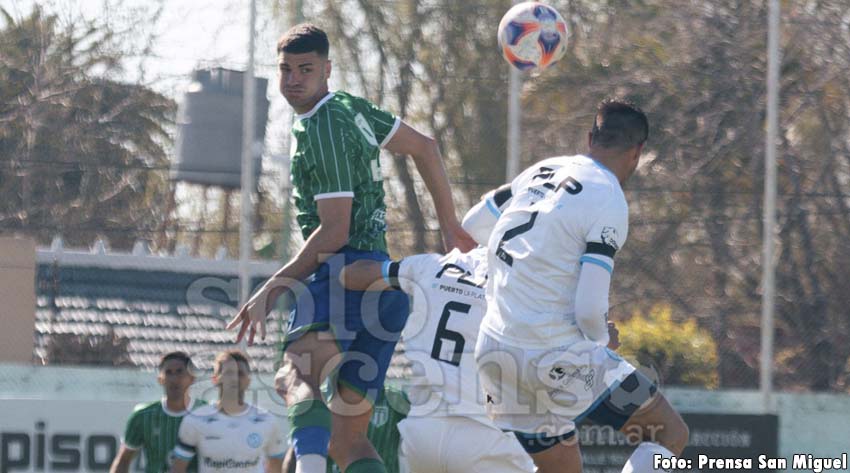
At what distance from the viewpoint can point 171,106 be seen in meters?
10.4

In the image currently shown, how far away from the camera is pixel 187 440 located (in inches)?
321

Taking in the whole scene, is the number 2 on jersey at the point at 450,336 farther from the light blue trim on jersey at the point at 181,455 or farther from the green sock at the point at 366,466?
the light blue trim on jersey at the point at 181,455

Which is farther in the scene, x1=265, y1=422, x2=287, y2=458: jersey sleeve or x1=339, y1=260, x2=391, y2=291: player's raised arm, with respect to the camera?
x1=265, y1=422, x2=287, y2=458: jersey sleeve

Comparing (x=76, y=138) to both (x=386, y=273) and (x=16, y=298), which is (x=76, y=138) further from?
(x=386, y=273)

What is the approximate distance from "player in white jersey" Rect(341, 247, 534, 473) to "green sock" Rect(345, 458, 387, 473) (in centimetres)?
81

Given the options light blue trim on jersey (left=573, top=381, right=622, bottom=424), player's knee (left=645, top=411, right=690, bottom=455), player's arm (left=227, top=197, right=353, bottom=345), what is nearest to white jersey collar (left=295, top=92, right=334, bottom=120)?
player's arm (left=227, top=197, right=353, bottom=345)

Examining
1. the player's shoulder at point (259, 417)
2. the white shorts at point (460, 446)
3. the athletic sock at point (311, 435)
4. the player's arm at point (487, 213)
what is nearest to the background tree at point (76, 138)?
the player's shoulder at point (259, 417)

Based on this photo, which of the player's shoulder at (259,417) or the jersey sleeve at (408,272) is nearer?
the jersey sleeve at (408,272)

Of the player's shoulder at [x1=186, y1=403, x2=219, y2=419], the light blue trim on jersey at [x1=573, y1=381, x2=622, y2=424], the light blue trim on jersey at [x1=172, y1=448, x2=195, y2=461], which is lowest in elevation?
the light blue trim on jersey at [x1=172, y1=448, x2=195, y2=461]

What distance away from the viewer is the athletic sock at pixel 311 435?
502cm

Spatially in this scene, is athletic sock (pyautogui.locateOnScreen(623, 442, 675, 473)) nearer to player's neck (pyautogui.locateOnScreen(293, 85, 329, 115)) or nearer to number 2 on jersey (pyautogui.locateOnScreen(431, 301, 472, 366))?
number 2 on jersey (pyautogui.locateOnScreen(431, 301, 472, 366))

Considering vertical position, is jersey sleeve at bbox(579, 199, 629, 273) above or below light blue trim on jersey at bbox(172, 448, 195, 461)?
above

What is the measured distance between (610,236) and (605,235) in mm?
22

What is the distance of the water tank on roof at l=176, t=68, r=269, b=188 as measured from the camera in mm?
10336
